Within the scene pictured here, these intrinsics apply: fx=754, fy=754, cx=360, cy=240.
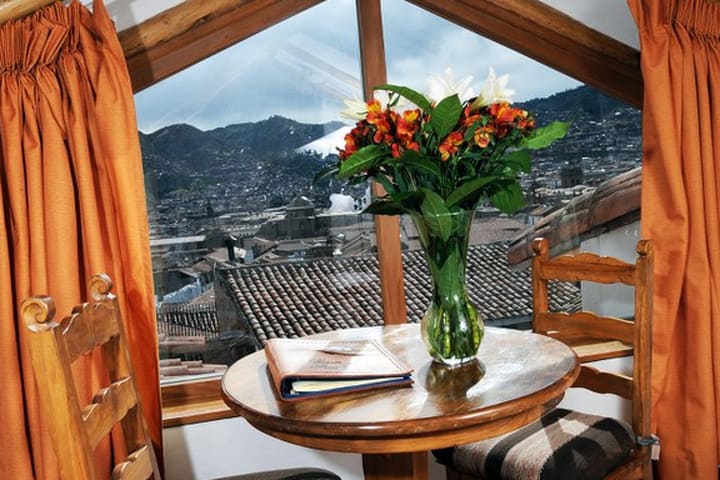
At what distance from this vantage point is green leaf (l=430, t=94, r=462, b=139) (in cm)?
166

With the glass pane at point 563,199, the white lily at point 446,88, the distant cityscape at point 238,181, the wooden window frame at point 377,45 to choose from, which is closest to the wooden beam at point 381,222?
the wooden window frame at point 377,45

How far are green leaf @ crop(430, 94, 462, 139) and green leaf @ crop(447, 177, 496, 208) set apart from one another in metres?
0.12

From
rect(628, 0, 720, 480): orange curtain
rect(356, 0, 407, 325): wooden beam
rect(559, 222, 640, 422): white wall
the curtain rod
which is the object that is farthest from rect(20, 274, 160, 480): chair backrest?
rect(628, 0, 720, 480): orange curtain

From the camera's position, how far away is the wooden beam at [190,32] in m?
2.49

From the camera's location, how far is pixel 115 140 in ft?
7.26

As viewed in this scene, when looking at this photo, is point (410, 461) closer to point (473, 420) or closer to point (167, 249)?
point (473, 420)

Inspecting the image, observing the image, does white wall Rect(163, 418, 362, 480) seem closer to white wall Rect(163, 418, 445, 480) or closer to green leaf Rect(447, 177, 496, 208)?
white wall Rect(163, 418, 445, 480)

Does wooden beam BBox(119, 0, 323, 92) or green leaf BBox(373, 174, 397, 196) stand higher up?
wooden beam BBox(119, 0, 323, 92)

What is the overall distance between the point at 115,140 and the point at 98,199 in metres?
0.20

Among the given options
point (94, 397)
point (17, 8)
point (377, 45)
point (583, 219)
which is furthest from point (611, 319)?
point (17, 8)

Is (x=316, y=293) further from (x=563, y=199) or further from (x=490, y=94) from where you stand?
(x=490, y=94)

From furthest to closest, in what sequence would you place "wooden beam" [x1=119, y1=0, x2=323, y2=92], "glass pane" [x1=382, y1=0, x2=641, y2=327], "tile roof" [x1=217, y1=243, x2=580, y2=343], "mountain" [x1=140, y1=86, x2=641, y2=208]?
1. "glass pane" [x1=382, y1=0, x2=641, y2=327]
2. "tile roof" [x1=217, y1=243, x2=580, y2=343]
3. "mountain" [x1=140, y1=86, x2=641, y2=208]
4. "wooden beam" [x1=119, y1=0, x2=323, y2=92]

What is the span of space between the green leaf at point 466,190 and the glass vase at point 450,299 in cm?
7

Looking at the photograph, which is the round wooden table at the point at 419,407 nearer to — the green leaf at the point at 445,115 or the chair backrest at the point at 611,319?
the chair backrest at the point at 611,319
